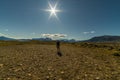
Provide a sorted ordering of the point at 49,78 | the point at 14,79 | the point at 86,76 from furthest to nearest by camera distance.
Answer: the point at 86,76 < the point at 49,78 < the point at 14,79

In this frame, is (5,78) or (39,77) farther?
(39,77)

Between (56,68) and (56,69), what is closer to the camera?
(56,69)

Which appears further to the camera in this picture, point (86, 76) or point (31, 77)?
point (86, 76)

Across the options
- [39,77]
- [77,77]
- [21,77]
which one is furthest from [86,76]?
[21,77]

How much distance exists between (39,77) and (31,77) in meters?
0.70

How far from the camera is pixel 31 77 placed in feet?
40.7

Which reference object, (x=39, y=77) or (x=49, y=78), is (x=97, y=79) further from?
(x=39, y=77)

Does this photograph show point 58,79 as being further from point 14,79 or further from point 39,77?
point 14,79

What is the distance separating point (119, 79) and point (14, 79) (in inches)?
356

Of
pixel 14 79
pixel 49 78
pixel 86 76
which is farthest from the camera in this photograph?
pixel 86 76

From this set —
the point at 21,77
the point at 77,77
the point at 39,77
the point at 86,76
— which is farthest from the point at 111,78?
the point at 21,77

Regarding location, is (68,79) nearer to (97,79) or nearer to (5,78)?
(97,79)

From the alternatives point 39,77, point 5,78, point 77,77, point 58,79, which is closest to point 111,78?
point 77,77

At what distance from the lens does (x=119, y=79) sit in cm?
1247
